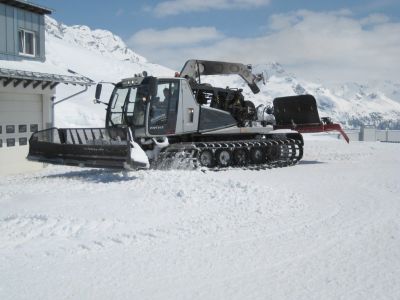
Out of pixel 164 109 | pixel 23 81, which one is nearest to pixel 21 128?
pixel 23 81

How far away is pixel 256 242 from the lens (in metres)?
6.00

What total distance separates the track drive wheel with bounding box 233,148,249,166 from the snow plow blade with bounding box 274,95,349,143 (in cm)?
276

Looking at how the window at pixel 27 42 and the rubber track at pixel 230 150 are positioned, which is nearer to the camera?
the rubber track at pixel 230 150

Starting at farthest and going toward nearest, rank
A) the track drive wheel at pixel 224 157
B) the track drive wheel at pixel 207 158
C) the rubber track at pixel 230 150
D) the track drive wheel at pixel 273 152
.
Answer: the track drive wheel at pixel 273 152 → the track drive wheel at pixel 224 157 → the track drive wheel at pixel 207 158 → the rubber track at pixel 230 150

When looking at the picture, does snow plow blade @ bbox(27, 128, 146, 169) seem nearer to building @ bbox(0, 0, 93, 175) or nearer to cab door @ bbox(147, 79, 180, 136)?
cab door @ bbox(147, 79, 180, 136)

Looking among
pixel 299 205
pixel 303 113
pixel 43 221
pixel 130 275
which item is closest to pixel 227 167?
pixel 303 113

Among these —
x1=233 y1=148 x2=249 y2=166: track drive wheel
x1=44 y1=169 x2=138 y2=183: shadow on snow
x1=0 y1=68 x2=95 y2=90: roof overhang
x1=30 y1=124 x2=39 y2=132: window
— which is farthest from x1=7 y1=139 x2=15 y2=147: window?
x1=233 y1=148 x2=249 y2=166: track drive wheel

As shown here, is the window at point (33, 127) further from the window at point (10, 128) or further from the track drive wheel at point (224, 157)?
the track drive wheel at point (224, 157)

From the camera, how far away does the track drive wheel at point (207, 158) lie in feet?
42.8

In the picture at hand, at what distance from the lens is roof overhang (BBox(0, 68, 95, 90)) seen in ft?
44.9

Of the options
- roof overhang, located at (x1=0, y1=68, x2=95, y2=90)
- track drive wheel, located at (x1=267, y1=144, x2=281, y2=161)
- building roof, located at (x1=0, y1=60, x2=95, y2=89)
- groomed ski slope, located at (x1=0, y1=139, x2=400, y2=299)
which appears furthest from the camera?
track drive wheel, located at (x1=267, y1=144, x2=281, y2=161)

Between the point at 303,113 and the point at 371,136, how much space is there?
47.9ft

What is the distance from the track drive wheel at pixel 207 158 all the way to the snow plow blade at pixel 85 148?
2462mm

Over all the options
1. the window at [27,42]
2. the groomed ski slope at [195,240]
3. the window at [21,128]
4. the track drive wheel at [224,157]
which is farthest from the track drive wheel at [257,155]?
the window at [27,42]
